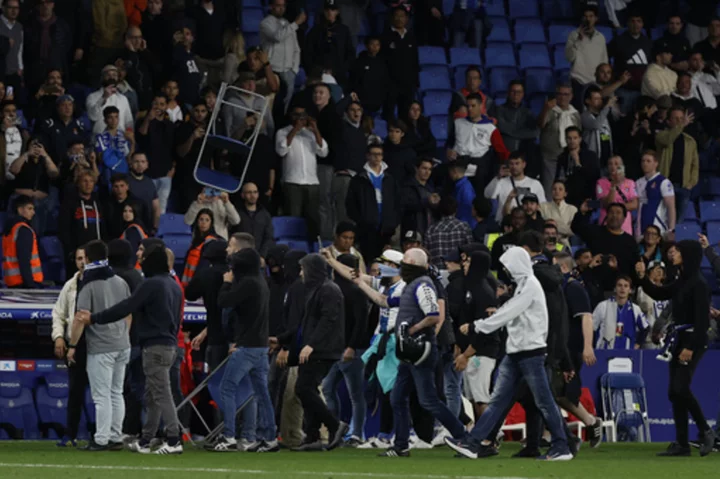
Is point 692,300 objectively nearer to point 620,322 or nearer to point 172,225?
point 620,322

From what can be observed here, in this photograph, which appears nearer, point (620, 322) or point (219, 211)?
point (620, 322)

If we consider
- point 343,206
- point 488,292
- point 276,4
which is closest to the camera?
point 488,292

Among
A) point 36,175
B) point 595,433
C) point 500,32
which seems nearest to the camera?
point 595,433

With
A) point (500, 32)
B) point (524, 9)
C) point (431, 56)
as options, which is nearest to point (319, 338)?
point (431, 56)

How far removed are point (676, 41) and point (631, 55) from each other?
88 centimetres

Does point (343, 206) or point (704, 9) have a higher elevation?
point (704, 9)

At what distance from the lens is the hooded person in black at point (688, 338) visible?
14.6 m

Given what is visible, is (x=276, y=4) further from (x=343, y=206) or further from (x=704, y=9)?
(x=704, y=9)

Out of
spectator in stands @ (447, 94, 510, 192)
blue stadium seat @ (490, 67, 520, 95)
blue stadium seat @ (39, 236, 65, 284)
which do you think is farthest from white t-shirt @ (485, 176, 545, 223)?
blue stadium seat @ (39, 236, 65, 284)

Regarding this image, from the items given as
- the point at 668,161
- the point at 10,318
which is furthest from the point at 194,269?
the point at 668,161

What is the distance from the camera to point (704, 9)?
26875mm

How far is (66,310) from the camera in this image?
15258 mm

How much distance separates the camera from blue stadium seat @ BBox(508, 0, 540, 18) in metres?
27.0

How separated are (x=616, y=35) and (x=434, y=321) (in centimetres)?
1327
